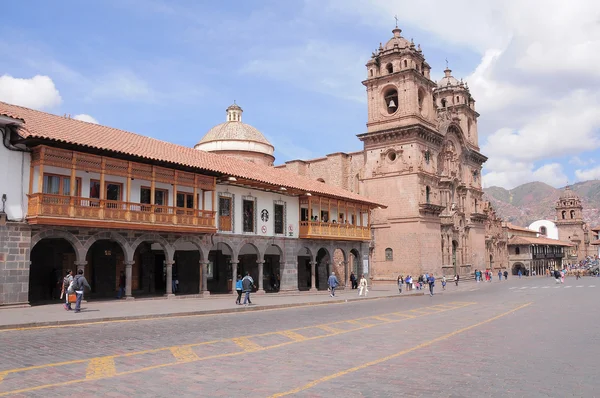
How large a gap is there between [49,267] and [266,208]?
11965 millimetres

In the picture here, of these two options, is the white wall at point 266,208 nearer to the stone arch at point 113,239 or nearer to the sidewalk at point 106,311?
the stone arch at point 113,239

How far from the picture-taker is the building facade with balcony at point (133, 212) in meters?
19.0

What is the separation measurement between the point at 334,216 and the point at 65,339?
2572 cm

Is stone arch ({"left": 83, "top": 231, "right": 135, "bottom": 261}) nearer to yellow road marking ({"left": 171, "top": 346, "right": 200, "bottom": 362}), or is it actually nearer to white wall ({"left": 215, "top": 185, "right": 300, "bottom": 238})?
white wall ({"left": 215, "top": 185, "right": 300, "bottom": 238})

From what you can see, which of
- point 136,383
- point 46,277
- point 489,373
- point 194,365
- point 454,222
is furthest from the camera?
point 454,222

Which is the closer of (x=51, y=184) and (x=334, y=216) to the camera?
(x=51, y=184)

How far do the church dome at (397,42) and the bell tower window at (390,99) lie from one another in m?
4.07

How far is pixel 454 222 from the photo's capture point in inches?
2098

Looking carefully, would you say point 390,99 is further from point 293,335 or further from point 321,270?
point 293,335

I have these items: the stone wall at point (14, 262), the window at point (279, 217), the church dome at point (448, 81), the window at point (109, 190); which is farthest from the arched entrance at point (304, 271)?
the church dome at point (448, 81)

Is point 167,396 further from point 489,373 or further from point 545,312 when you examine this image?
point 545,312

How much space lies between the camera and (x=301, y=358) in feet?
30.6

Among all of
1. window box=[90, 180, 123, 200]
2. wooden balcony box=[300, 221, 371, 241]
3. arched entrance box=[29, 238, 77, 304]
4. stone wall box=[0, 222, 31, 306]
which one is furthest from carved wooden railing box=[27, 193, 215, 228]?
wooden balcony box=[300, 221, 371, 241]

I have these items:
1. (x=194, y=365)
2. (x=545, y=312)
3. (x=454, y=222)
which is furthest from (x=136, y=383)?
(x=454, y=222)
